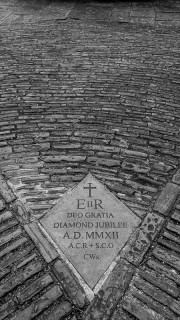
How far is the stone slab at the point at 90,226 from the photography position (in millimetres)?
2496

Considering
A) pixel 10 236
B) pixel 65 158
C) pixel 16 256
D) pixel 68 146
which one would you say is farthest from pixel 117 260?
pixel 68 146

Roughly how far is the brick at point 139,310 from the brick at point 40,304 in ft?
1.90

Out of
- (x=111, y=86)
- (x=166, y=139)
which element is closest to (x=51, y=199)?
(x=166, y=139)

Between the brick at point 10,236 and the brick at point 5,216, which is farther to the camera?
the brick at point 5,216

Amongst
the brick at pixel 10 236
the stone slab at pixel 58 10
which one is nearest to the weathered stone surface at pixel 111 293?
the brick at pixel 10 236

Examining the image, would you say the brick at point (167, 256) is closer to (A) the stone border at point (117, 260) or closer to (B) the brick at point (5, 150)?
(A) the stone border at point (117, 260)

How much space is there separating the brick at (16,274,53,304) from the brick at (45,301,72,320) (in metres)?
0.21

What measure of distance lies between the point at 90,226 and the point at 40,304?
2.78 feet

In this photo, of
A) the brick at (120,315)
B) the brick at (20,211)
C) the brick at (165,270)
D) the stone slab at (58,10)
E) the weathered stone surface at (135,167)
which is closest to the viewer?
the brick at (120,315)

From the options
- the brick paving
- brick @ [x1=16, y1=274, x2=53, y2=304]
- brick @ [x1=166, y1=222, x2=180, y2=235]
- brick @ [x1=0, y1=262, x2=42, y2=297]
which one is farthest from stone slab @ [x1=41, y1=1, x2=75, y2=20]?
brick @ [x1=16, y1=274, x2=53, y2=304]

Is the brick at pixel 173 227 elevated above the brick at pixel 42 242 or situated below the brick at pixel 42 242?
above

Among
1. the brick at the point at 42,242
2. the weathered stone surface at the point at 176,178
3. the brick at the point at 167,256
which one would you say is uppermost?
the weathered stone surface at the point at 176,178

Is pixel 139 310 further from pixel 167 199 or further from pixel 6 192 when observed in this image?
pixel 6 192

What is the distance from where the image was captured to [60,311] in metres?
2.18
